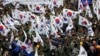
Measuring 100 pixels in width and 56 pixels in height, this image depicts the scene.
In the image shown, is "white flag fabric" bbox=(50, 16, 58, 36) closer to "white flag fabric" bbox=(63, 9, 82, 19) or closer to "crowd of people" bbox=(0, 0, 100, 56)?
"crowd of people" bbox=(0, 0, 100, 56)

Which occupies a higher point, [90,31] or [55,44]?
[55,44]

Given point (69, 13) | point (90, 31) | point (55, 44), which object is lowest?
point (90, 31)

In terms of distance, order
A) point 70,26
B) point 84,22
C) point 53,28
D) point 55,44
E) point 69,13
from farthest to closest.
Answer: point 69,13, point 84,22, point 70,26, point 53,28, point 55,44

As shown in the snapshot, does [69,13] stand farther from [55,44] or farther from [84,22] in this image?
[55,44]

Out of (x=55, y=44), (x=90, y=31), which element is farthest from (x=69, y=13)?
(x=55, y=44)

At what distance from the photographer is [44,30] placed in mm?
22344

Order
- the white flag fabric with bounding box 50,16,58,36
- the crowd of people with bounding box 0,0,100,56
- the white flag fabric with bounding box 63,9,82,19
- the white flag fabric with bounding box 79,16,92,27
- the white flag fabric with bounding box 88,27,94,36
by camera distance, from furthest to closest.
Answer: the white flag fabric with bounding box 63,9,82,19 → the white flag fabric with bounding box 79,16,92,27 → the white flag fabric with bounding box 88,27,94,36 → the white flag fabric with bounding box 50,16,58,36 → the crowd of people with bounding box 0,0,100,56

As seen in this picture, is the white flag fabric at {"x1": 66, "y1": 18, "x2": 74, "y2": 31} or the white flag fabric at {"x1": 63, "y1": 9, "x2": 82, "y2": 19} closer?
the white flag fabric at {"x1": 66, "y1": 18, "x2": 74, "y2": 31}

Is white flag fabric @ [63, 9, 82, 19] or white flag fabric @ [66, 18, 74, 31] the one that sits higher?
white flag fabric @ [63, 9, 82, 19]

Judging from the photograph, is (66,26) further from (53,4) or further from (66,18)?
(53,4)

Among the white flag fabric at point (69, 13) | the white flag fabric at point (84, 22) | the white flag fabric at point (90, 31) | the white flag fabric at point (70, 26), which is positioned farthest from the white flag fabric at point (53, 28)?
the white flag fabric at point (90, 31)

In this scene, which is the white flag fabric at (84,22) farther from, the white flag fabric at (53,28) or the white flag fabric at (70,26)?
the white flag fabric at (53,28)

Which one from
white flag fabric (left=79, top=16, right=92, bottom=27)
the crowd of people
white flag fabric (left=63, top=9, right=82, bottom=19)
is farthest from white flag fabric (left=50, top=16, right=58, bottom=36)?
white flag fabric (left=79, top=16, right=92, bottom=27)

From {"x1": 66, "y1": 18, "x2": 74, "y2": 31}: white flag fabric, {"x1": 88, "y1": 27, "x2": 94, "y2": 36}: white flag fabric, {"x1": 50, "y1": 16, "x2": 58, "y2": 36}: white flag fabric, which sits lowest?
{"x1": 88, "y1": 27, "x2": 94, "y2": 36}: white flag fabric
